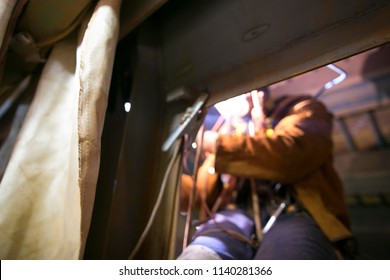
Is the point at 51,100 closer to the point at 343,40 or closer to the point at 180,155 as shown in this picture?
the point at 180,155

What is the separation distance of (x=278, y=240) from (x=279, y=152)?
280mm

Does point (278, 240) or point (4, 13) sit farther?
point (278, 240)

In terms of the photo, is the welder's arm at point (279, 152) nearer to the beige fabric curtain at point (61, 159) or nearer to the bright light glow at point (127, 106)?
the bright light glow at point (127, 106)

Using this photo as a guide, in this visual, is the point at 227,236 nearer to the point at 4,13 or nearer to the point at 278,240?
the point at 278,240

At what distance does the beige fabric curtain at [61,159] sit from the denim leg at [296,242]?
505 millimetres

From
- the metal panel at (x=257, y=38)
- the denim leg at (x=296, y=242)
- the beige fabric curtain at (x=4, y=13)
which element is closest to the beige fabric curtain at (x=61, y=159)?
the beige fabric curtain at (x=4, y=13)

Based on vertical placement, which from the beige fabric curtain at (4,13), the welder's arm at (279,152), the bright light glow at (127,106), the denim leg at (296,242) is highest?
the beige fabric curtain at (4,13)

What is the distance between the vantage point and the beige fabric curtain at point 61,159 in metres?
0.40

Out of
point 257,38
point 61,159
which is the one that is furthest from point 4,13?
point 257,38

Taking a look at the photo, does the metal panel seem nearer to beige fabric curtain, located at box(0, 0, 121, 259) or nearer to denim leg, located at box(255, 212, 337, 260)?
beige fabric curtain, located at box(0, 0, 121, 259)

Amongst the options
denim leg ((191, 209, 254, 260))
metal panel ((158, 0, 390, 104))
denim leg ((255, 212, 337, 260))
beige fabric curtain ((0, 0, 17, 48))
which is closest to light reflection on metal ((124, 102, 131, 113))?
metal panel ((158, 0, 390, 104))

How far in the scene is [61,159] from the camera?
0.50m

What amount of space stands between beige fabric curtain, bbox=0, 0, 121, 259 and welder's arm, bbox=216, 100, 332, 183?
445 millimetres
